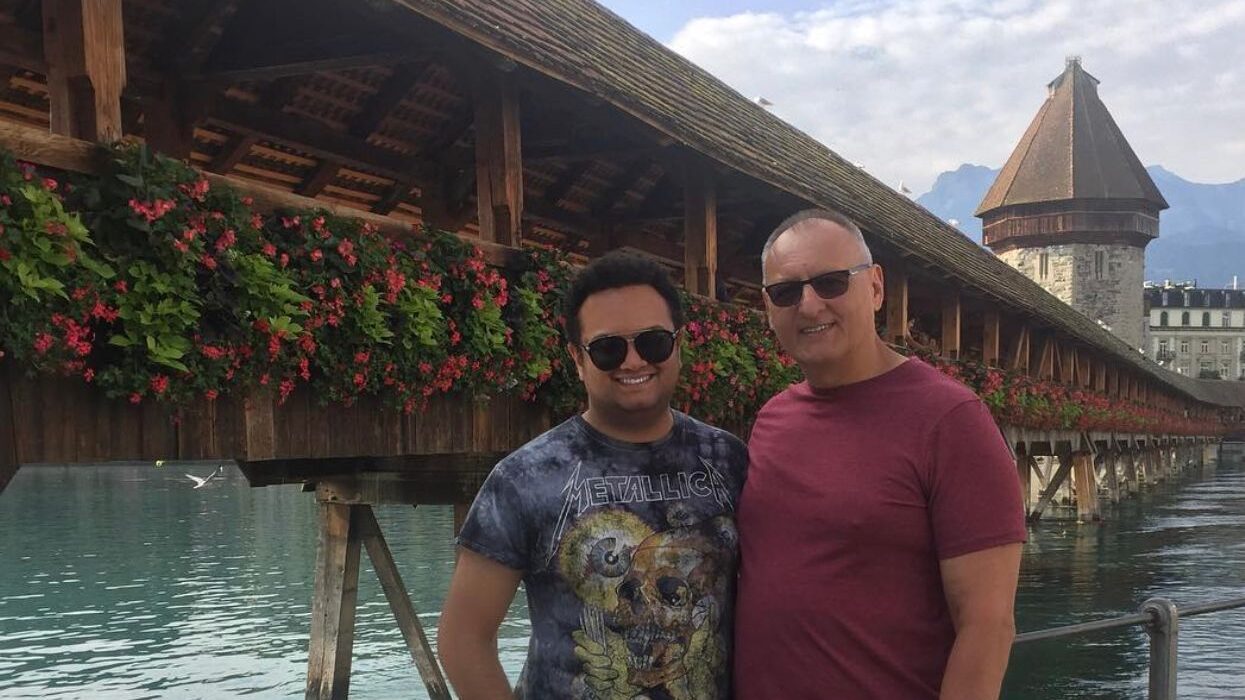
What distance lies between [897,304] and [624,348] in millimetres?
10271

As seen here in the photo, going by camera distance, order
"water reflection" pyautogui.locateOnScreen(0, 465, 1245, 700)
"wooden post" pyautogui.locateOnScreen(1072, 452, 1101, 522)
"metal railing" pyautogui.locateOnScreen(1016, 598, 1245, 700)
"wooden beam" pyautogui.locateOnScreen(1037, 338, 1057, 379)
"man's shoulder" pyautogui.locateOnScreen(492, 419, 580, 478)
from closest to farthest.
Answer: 1. "man's shoulder" pyautogui.locateOnScreen(492, 419, 580, 478)
2. "metal railing" pyautogui.locateOnScreen(1016, 598, 1245, 700)
3. "water reflection" pyautogui.locateOnScreen(0, 465, 1245, 700)
4. "wooden beam" pyautogui.locateOnScreen(1037, 338, 1057, 379)
5. "wooden post" pyautogui.locateOnScreen(1072, 452, 1101, 522)

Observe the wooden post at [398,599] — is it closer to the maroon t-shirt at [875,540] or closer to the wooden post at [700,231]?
the wooden post at [700,231]

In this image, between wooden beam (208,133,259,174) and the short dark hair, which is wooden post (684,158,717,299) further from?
the short dark hair

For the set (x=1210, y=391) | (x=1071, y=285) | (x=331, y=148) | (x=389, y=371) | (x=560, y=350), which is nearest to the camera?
(x=389, y=371)

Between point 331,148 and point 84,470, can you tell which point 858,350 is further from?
point 84,470

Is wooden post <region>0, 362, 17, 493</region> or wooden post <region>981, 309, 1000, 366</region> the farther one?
wooden post <region>981, 309, 1000, 366</region>

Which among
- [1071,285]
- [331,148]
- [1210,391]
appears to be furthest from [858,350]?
[1210,391]

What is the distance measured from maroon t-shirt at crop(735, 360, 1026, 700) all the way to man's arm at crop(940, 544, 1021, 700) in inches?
1.1

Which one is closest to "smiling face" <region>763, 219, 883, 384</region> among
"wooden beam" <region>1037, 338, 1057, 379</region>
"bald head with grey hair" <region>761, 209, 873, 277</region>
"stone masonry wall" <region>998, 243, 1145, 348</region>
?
"bald head with grey hair" <region>761, 209, 873, 277</region>

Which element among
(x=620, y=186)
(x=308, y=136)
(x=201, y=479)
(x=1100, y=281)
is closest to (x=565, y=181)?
(x=620, y=186)

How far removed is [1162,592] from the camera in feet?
58.5

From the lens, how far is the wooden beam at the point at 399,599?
314 inches

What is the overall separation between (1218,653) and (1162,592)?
456 centimetres

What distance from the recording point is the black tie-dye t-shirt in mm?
2006
